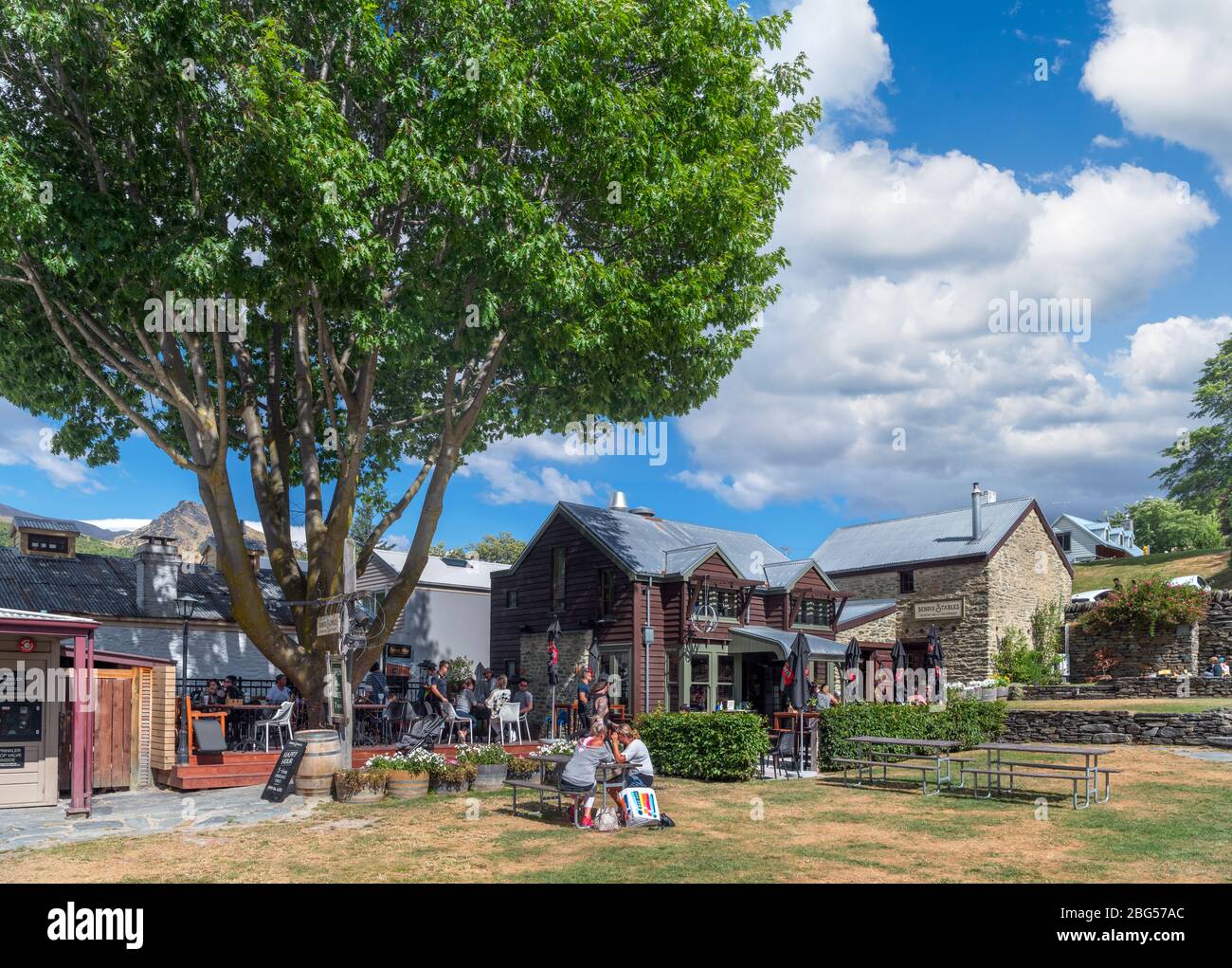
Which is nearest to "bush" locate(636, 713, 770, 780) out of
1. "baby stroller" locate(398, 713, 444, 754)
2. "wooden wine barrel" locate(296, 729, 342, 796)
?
"baby stroller" locate(398, 713, 444, 754)

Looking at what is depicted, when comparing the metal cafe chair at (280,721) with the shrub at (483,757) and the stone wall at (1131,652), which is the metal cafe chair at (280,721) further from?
the stone wall at (1131,652)

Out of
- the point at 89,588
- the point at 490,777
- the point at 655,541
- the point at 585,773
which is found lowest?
the point at 490,777

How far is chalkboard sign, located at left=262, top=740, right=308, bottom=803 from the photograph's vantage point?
572 inches

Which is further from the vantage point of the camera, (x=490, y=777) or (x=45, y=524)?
(x=45, y=524)

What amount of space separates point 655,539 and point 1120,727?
14.2 metres

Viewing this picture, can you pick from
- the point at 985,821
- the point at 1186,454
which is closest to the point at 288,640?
the point at 985,821

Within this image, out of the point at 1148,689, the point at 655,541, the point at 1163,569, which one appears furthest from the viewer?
the point at 1163,569

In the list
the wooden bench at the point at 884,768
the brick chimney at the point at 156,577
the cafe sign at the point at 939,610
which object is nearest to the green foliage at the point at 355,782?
the wooden bench at the point at 884,768

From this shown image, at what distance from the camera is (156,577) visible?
22.5 meters

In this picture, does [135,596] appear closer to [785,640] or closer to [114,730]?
[114,730]

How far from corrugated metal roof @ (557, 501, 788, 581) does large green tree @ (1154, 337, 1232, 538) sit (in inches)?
1234

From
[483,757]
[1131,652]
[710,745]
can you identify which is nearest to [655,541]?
[710,745]

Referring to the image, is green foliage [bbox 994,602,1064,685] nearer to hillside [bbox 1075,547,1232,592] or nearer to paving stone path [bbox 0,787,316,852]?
hillside [bbox 1075,547,1232,592]
